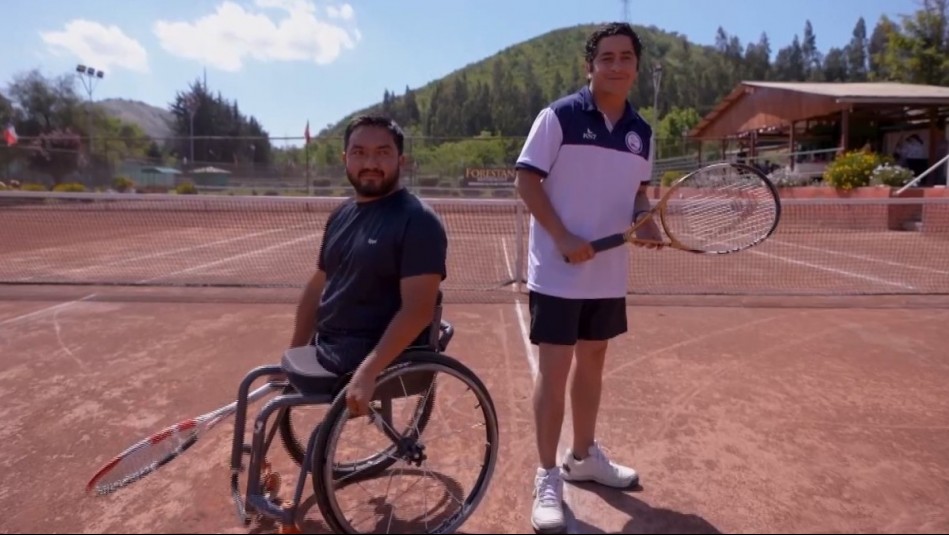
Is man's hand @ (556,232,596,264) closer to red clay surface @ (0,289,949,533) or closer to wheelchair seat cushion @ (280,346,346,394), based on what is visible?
wheelchair seat cushion @ (280,346,346,394)

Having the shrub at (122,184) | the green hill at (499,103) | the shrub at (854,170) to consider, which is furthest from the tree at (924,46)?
the shrub at (122,184)

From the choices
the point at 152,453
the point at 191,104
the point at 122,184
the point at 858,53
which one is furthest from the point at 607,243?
the point at 858,53

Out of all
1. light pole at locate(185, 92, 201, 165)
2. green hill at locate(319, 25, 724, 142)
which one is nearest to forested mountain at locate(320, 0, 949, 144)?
green hill at locate(319, 25, 724, 142)

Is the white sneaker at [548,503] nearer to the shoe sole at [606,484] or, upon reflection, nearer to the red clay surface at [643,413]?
the red clay surface at [643,413]

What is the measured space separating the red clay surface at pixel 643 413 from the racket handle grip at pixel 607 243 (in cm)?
113

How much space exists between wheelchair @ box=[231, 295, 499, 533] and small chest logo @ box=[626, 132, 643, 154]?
103 cm

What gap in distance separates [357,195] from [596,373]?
131 cm

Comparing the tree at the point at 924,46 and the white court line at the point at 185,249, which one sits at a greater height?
the tree at the point at 924,46

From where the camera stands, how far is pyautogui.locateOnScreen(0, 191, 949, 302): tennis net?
842 cm

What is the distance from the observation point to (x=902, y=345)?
5.55 meters

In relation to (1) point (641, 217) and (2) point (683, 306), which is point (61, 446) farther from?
(2) point (683, 306)

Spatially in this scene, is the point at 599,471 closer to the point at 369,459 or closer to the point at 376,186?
the point at 369,459

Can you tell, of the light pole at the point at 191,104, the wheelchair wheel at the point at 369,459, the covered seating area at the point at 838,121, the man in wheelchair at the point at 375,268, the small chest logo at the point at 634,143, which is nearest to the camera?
the man in wheelchair at the point at 375,268

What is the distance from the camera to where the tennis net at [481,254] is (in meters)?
8.42
